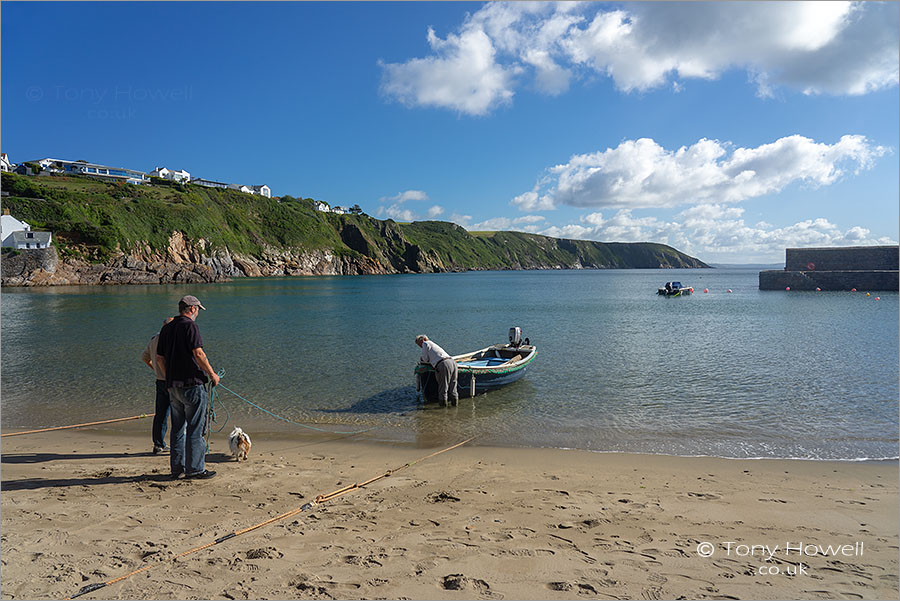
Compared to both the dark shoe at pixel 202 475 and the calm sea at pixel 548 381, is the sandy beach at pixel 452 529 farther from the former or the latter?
the calm sea at pixel 548 381

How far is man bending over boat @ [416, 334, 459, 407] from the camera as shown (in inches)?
530

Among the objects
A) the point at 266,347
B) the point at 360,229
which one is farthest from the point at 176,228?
the point at 266,347

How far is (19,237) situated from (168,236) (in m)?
23.3

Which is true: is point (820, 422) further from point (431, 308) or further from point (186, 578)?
point (431, 308)

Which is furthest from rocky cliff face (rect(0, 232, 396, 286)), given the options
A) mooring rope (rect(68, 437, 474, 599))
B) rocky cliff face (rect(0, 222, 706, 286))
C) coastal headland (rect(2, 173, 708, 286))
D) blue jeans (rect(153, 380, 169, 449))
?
mooring rope (rect(68, 437, 474, 599))

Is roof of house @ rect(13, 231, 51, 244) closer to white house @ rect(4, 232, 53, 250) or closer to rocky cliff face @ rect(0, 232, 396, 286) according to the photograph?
white house @ rect(4, 232, 53, 250)

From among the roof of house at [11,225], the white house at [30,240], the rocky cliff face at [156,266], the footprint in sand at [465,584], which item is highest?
the roof of house at [11,225]

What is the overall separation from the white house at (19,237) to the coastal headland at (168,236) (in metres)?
2.50

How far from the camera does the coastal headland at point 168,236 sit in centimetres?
7265

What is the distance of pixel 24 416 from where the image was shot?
1249cm

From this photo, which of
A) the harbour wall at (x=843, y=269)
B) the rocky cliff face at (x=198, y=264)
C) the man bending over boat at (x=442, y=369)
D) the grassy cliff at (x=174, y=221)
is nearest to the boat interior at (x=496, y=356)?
the man bending over boat at (x=442, y=369)

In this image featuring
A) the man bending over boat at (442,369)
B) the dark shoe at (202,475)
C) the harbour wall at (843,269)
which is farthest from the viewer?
the harbour wall at (843,269)

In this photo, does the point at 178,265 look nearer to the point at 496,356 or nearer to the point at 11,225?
the point at 11,225

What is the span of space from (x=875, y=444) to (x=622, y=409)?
17.0ft
